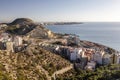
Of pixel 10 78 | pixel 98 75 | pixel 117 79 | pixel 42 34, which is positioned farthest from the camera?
pixel 42 34

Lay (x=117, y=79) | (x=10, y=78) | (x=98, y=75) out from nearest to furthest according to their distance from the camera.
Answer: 1. (x=10, y=78)
2. (x=117, y=79)
3. (x=98, y=75)

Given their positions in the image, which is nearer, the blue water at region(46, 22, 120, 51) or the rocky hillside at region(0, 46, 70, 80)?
the rocky hillside at region(0, 46, 70, 80)

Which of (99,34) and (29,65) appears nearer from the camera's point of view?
(29,65)

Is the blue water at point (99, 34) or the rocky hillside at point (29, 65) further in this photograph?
the blue water at point (99, 34)

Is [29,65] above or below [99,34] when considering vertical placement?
above

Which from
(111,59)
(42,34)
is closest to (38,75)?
(111,59)

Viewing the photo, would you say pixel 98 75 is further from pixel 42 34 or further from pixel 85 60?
pixel 42 34

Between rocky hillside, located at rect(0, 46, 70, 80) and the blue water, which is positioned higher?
rocky hillside, located at rect(0, 46, 70, 80)

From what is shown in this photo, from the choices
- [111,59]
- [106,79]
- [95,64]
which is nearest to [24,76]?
[106,79]

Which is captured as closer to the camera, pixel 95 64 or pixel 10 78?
pixel 10 78

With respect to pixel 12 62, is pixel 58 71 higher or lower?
lower

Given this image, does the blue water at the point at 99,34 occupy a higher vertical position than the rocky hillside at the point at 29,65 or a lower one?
lower
